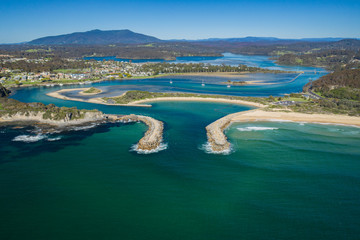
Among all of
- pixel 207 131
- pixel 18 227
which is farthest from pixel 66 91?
pixel 18 227

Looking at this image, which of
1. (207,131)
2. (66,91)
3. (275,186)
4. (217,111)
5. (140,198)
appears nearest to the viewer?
(140,198)

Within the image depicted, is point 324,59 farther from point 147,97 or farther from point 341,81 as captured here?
point 147,97

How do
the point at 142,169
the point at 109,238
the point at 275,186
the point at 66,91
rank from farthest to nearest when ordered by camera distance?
the point at 66,91 → the point at 142,169 → the point at 275,186 → the point at 109,238

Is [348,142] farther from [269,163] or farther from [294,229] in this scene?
[294,229]

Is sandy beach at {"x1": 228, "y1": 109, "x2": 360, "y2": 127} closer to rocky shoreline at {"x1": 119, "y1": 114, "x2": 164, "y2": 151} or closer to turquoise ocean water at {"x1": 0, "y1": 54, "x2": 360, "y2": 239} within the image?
turquoise ocean water at {"x1": 0, "y1": 54, "x2": 360, "y2": 239}

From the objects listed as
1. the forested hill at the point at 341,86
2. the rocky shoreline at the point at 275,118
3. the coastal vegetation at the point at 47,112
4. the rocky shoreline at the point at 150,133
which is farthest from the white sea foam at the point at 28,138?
the forested hill at the point at 341,86

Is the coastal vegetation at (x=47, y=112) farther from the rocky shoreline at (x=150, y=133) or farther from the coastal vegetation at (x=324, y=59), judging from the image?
the coastal vegetation at (x=324, y=59)

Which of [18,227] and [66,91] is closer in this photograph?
[18,227]

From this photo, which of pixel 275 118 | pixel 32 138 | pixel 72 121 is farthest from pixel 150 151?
pixel 275 118
